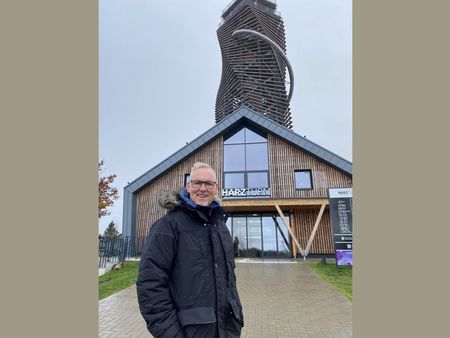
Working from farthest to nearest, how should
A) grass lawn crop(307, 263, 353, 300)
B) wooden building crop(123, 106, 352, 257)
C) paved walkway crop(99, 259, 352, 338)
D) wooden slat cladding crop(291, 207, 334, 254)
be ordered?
1. wooden building crop(123, 106, 352, 257)
2. wooden slat cladding crop(291, 207, 334, 254)
3. grass lawn crop(307, 263, 353, 300)
4. paved walkway crop(99, 259, 352, 338)

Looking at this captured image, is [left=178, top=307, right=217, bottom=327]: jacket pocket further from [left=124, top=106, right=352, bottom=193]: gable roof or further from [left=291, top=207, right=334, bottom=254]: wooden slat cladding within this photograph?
[left=124, top=106, right=352, bottom=193]: gable roof

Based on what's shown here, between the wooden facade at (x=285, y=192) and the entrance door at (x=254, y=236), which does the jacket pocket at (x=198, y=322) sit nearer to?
the wooden facade at (x=285, y=192)

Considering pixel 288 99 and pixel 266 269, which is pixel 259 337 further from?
pixel 288 99

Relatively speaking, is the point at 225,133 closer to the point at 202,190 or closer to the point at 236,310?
the point at 202,190

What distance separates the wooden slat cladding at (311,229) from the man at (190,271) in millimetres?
13888

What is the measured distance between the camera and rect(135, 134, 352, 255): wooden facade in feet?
47.8

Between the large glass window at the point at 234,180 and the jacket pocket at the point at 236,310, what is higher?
the large glass window at the point at 234,180

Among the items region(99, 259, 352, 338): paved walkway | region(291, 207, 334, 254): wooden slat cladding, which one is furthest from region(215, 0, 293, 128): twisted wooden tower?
region(99, 259, 352, 338): paved walkway

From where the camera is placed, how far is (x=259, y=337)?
449 cm

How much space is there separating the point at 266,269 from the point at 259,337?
7.14 m

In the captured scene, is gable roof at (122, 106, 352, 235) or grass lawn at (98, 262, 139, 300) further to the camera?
gable roof at (122, 106, 352, 235)

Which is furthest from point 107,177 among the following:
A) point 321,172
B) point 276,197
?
point 321,172

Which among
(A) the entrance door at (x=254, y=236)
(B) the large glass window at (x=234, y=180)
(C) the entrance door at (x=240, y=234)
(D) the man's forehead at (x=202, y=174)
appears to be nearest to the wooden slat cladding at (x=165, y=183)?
(B) the large glass window at (x=234, y=180)

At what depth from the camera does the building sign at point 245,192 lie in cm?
1591
